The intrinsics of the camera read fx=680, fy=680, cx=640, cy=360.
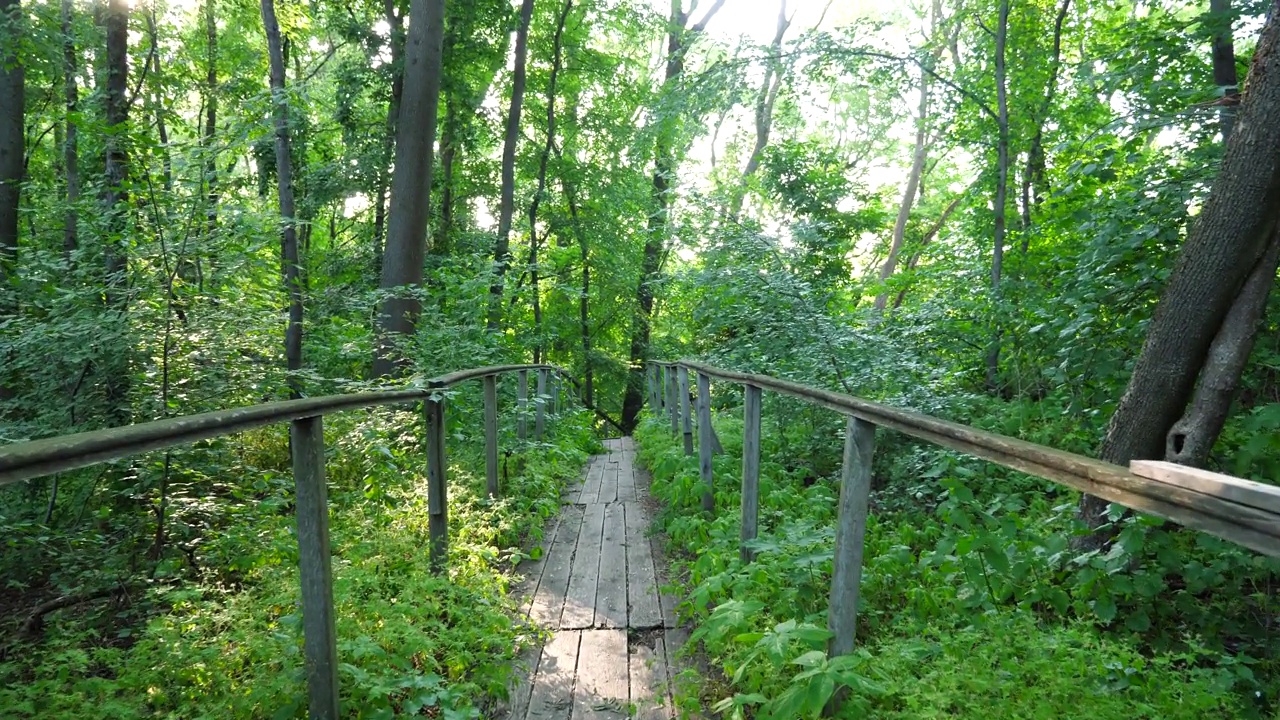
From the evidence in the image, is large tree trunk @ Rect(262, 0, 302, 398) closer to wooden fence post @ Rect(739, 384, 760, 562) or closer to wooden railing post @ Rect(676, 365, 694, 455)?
wooden railing post @ Rect(676, 365, 694, 455)

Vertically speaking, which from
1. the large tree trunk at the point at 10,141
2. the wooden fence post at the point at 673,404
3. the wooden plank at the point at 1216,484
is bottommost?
the wooden fence post at the point at 673,404

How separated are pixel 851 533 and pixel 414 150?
7.97 metres

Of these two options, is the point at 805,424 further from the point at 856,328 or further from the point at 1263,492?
the point at 1263,492

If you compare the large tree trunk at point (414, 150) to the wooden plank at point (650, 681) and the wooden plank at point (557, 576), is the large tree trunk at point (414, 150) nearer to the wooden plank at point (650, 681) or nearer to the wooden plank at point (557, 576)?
the wooden plank at point (557, 576)

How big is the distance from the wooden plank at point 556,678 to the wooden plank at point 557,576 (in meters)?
0.22

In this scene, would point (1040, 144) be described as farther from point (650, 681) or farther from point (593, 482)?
point (650, 681)

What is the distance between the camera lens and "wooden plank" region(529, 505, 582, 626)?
3793mm

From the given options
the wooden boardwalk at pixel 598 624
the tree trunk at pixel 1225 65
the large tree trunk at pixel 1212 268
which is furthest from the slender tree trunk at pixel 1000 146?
the wooden boardwalk at pixel 598 624

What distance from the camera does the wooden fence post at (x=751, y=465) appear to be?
3619 millimetres

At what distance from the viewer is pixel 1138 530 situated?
2408 mm

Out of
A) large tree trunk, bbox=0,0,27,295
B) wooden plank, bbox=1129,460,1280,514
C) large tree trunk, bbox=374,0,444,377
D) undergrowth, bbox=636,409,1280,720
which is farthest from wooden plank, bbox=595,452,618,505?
large tree trunk, bbox=0,0,27,295

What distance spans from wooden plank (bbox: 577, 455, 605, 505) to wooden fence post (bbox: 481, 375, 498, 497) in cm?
129

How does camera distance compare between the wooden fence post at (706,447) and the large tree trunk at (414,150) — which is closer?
the wooden fence post at (706,447)

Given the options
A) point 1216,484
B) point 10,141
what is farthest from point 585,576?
point 10,141
